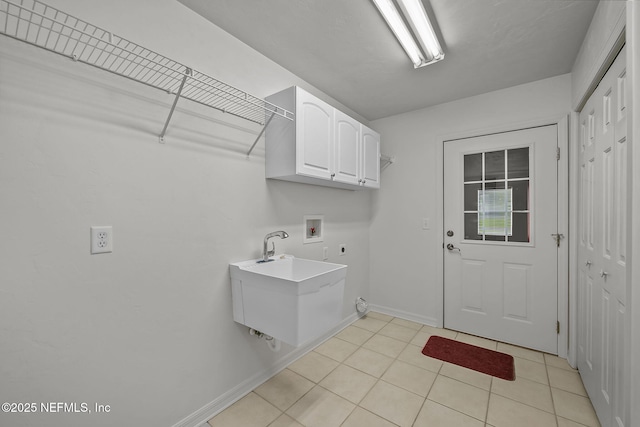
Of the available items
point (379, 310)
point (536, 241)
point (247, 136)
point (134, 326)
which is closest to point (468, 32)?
point (247, 136)

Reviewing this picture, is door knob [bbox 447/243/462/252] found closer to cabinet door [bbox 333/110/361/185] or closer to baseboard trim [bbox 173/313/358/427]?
cabinet door [bbox 333/110/361/185]

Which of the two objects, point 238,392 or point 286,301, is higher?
point 286,301

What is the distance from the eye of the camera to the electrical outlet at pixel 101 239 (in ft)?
3.84

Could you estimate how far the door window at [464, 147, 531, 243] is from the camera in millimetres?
2420

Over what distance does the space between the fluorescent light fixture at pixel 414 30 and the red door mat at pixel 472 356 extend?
2.33m

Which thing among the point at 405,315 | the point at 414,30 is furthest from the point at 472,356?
the point at 414,30

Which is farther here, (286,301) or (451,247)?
(451,247)

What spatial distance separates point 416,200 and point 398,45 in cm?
160

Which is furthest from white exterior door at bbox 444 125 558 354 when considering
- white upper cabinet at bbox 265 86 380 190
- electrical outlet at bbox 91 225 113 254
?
electrical outlet at bbox 91 225 113 254

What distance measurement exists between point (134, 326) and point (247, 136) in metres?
1.27

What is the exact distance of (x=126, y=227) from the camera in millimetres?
1276

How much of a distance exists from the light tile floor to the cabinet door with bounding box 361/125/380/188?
1.56 m

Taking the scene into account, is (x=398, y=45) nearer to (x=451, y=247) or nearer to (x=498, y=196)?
(x=498, y=196)

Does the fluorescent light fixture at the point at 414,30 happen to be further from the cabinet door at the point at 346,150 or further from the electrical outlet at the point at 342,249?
the electrical outlet at the point at 342,249
